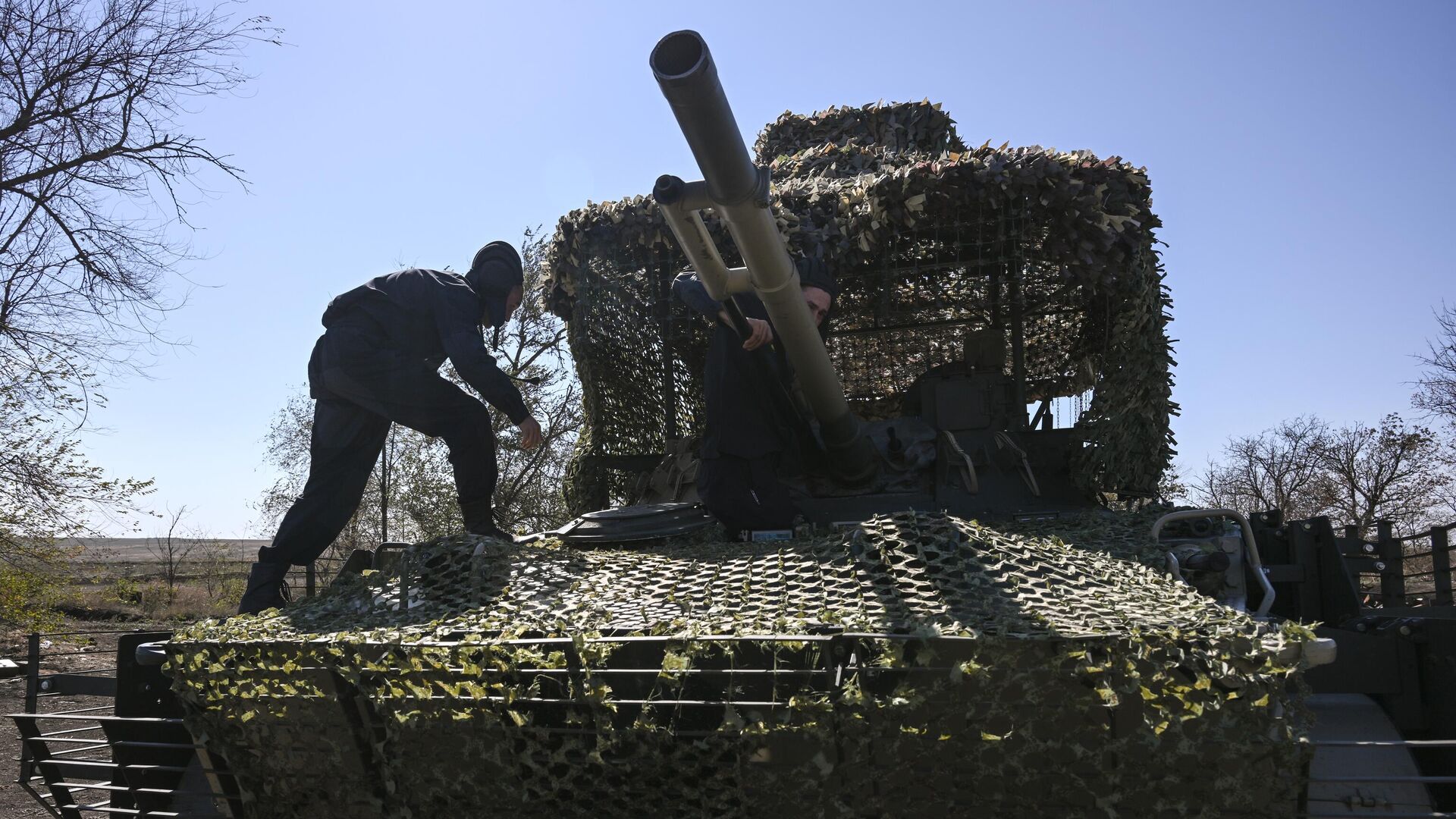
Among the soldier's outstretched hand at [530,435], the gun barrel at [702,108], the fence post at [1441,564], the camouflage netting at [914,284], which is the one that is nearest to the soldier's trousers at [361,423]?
the soldier's outstretched hand at [530,435]

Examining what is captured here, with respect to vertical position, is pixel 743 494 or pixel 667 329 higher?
pixel 667 329

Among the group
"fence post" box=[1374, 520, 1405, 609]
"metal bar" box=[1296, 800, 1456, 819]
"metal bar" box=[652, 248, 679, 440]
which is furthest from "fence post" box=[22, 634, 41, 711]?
"fence post" box=[1374, 520, 1405, 609]

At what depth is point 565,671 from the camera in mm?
2613

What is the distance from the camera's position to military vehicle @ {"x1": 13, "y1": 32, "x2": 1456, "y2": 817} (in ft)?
7.72

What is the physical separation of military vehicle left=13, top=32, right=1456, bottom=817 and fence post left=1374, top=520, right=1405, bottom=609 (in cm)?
202

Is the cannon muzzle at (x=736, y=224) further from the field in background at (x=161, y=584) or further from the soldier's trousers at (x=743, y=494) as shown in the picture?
the field in background at (x=161, y=584)

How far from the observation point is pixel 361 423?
4.72m

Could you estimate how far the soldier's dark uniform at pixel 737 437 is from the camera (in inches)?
177

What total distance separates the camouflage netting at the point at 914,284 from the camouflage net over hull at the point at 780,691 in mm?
2714

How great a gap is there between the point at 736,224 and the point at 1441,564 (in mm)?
6694

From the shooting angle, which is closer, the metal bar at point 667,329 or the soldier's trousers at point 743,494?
the soldier's trousers at point 743,494

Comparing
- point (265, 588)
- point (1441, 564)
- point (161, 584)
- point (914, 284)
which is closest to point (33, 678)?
point (265, 588)

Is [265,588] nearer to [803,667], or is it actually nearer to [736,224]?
[736,224]

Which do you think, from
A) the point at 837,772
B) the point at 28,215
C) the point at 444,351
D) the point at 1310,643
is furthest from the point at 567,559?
the point at 28,215
